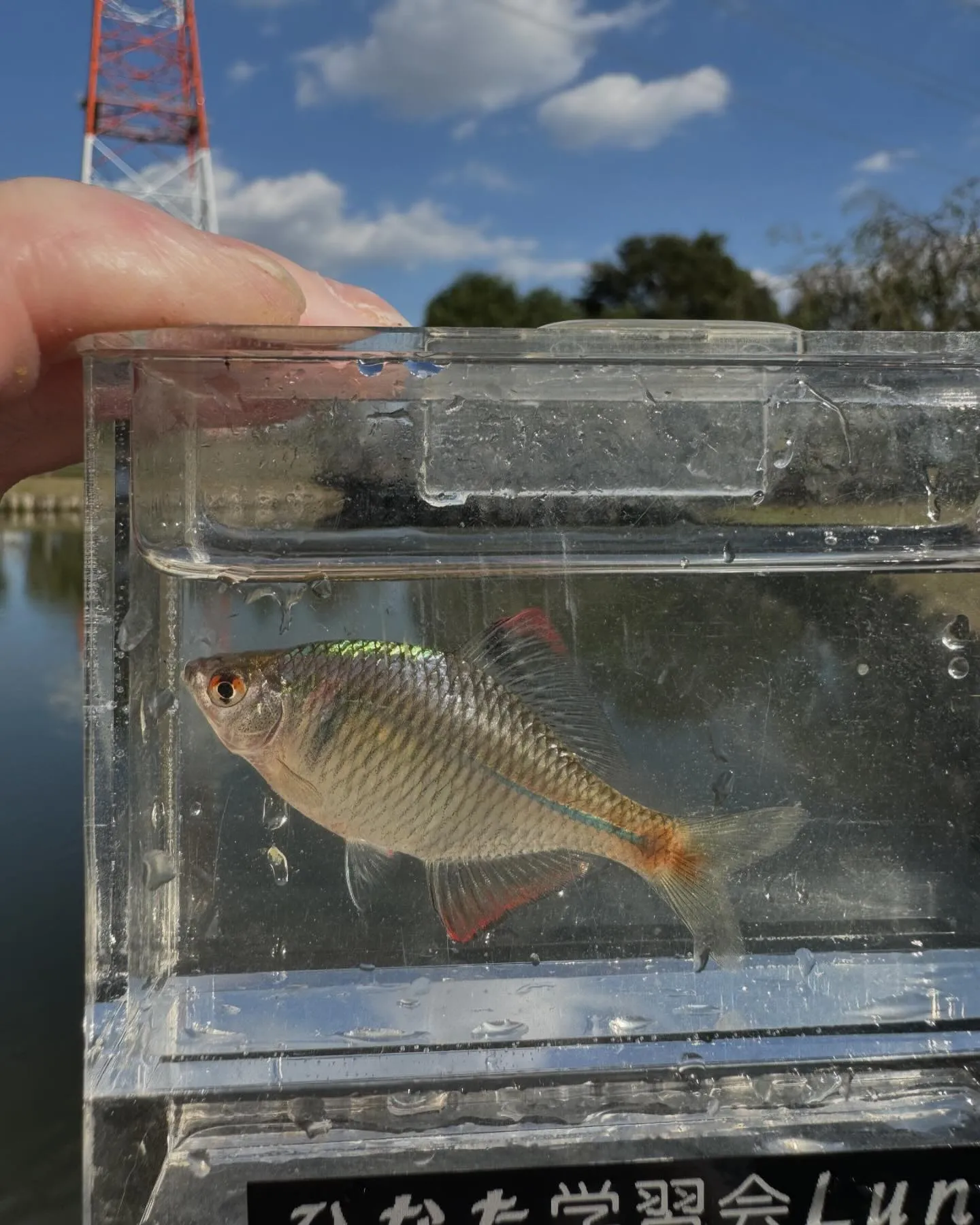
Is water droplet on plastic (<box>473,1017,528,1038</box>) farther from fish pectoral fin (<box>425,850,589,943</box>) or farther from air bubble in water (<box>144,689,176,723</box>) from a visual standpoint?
air bubble in water (<box>144,689,176,723</box>)

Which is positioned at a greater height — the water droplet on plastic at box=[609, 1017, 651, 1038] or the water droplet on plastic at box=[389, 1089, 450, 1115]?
the water droplet on plastic at box=[609, 1017, 651, 1038]

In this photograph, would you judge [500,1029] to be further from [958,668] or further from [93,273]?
[93,273]

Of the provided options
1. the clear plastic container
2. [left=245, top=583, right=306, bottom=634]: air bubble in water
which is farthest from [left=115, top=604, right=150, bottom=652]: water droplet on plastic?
[left=245, top=583, right=306, bottom=634]: air bubble in water

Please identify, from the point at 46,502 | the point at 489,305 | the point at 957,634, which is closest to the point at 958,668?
the point at 957,634

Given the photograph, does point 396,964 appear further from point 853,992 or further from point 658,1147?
point 853,992

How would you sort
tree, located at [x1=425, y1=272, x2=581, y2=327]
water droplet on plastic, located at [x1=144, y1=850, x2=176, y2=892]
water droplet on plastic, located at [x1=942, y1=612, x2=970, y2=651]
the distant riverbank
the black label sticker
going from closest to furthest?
the black label sticker < water droplet on plastic, located at [x1=144, y1=850, x2=176, y2=892] < water droplet on plastic, located at [x1=942, y1=612, x2=970, y2=651] < the distant riverbank < tree, located at [x1=425, y1=272, x2=581, y2=327]
